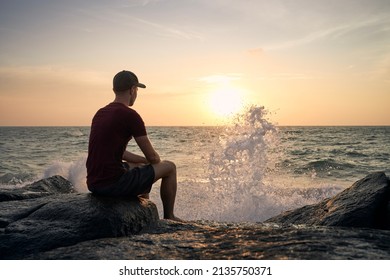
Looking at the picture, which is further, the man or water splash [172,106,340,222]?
water splash [172,106,340,222]

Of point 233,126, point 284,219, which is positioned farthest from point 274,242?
point 233,126

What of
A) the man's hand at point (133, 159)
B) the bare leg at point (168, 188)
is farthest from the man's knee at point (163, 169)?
the man's hand at point (133, 159)

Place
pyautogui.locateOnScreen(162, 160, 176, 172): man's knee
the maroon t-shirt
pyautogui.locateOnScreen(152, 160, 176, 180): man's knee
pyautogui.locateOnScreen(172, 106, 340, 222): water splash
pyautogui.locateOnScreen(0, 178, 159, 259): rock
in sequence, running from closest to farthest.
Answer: pyautogui.locateOnScreen(0, 178, 159, 259): rock, the maroon t-shirt, pyautogui.locateOnScreen(152, 160, 176, 180): man's knee, pyautogui.locateOnScreen(162, 160, 176, 172): man's knee, pyautogui.locateOnScreen(172, 106, 340, 222): water splash

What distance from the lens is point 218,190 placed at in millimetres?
10031

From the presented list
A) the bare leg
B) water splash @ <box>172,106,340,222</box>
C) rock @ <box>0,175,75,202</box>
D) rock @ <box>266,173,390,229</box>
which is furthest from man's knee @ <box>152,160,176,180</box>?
water splash @ <box>172,106,340,222</box>

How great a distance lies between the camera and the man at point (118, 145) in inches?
151

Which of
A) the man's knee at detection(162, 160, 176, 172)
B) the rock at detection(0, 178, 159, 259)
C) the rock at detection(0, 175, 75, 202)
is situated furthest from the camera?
the rock at detection(0, 175, 75, 202)

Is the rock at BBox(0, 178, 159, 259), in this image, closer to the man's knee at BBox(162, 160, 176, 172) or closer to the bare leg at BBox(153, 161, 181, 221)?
the bare leg at BBox(153, 161, 181, 221)

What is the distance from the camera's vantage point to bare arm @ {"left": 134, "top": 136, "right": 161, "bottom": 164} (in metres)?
3.96

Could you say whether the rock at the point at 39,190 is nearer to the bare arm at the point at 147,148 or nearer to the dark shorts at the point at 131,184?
the dark shorts at the point at 131,184

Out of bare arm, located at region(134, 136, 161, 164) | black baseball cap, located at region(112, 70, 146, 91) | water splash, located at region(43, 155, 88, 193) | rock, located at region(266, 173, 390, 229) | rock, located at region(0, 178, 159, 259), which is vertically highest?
black baseball cap, located at region(112, 70, 146, 91)

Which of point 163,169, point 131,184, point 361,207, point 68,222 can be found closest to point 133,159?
point 163,169

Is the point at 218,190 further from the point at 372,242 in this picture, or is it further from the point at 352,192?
the point at 372,242

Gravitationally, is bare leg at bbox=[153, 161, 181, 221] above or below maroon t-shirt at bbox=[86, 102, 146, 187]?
below
